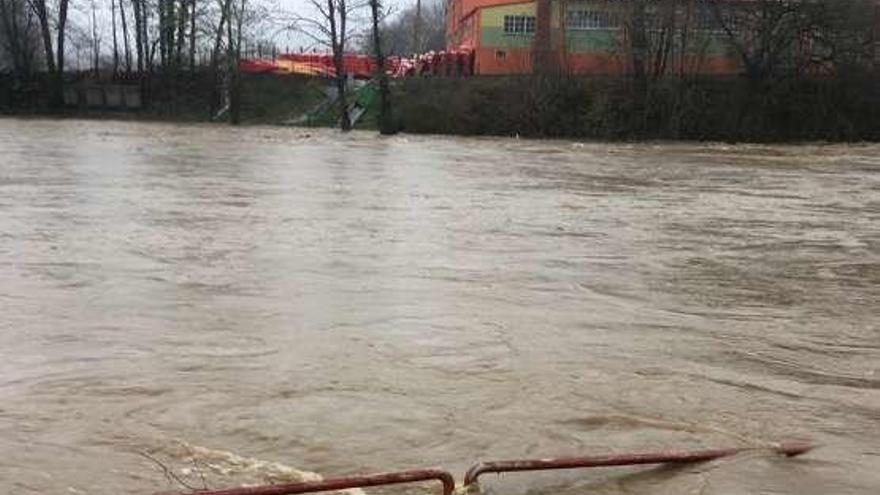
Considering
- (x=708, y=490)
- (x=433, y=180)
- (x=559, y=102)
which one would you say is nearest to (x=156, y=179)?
(x=433, y=180)

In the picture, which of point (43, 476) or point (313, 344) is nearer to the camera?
point (43, 476)

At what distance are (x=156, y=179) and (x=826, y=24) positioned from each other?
136ft

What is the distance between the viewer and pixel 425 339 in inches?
346

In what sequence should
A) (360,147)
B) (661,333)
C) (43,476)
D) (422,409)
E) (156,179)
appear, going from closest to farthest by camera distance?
(43,476), (422,409), (661,333), (156,179), (360,147)

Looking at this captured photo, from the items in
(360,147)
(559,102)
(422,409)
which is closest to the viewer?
(422,409)

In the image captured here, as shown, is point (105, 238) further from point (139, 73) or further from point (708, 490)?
point (139, 73)

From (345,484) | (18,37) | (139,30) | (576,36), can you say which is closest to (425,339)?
(345,484)

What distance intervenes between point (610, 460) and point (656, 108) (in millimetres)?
47598

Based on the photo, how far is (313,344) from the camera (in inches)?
333

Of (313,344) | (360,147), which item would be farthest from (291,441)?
(360,147)

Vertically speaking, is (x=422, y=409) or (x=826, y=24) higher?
(x=826, y=24)

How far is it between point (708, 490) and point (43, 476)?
3.34m

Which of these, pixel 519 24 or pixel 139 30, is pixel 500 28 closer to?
pixel 519 24

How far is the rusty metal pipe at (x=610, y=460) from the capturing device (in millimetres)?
5492
